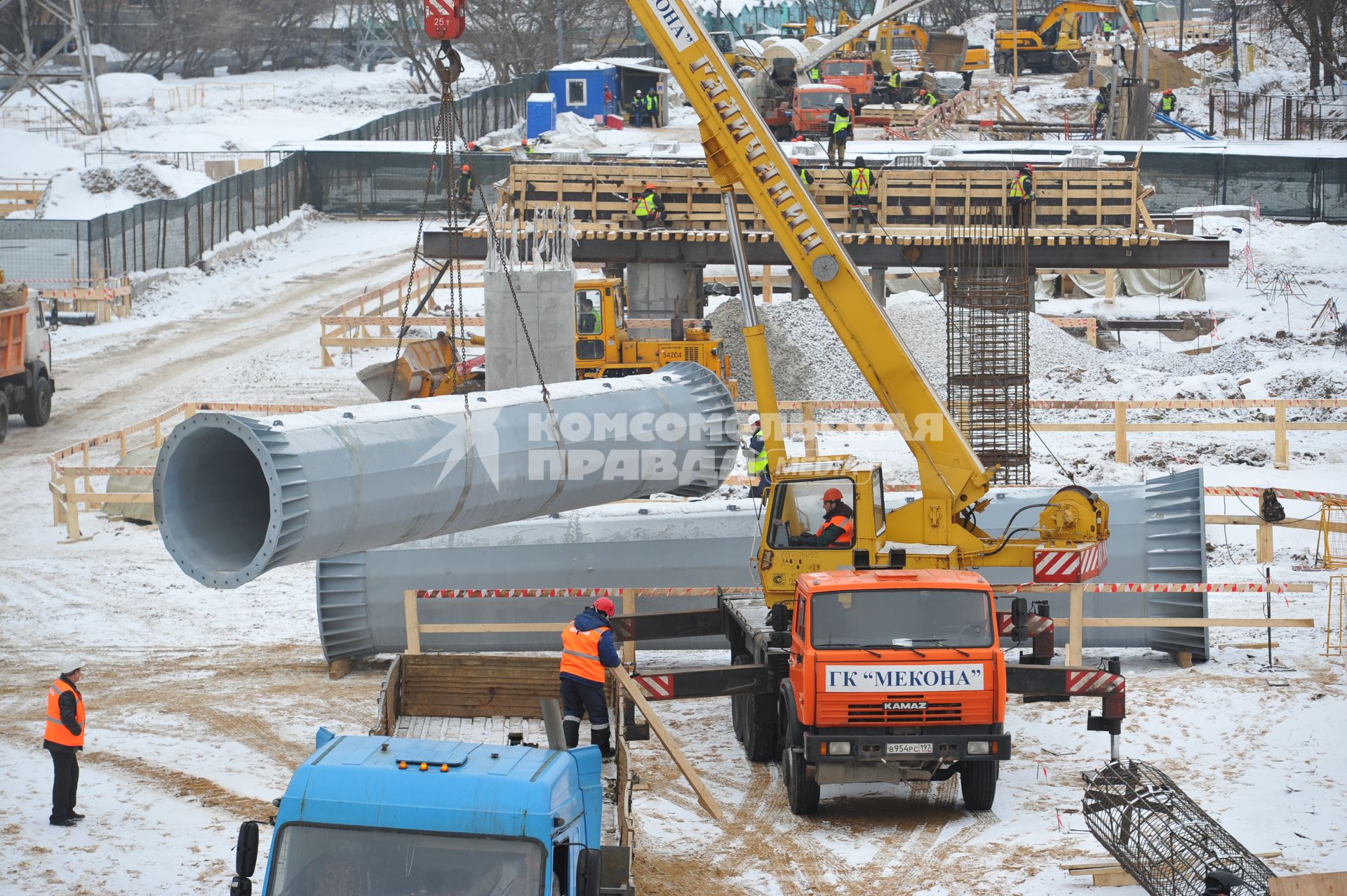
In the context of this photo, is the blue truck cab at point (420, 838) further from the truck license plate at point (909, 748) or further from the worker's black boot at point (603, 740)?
the truck license plate at point (909, 748)

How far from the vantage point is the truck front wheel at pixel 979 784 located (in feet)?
34.4

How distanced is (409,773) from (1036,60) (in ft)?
212

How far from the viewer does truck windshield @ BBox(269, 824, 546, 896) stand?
6367 mm

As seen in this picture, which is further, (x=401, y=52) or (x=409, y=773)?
(x=401, y=52)

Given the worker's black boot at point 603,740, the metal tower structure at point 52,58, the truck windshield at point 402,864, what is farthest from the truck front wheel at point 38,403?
the metal tower structure at point 52,58

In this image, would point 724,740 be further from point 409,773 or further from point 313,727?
point 409,773

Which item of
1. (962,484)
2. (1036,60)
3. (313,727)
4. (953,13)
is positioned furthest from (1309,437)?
(953,13)

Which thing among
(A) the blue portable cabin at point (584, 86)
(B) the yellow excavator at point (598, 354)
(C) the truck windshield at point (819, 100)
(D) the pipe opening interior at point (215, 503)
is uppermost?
(A) the blue portable cabin at point (584, 86)

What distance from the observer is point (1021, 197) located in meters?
27.8

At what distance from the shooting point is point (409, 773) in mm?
6645

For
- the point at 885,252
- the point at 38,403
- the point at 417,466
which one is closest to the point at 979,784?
the point at 417,466

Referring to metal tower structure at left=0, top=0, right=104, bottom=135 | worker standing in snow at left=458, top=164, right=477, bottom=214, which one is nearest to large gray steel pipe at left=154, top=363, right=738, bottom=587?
worker standing in snow at left=458, top=164, right=477, bottom=214

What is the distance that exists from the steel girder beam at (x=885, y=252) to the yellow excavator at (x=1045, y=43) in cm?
3889

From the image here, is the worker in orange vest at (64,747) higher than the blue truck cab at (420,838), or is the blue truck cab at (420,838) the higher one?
the blue truck cab at (420,838)
